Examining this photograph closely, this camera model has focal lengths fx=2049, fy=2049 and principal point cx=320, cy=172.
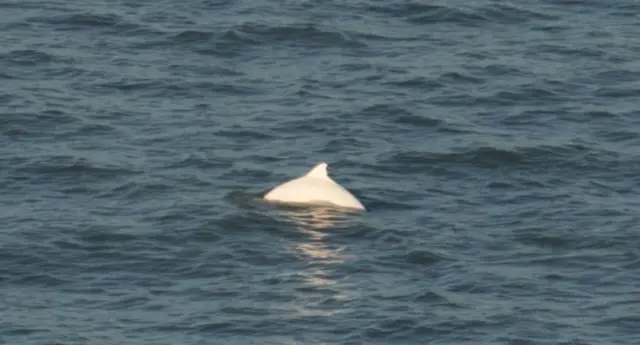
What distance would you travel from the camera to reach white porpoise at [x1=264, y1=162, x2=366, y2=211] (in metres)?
43.8

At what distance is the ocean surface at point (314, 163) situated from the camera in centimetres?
3778

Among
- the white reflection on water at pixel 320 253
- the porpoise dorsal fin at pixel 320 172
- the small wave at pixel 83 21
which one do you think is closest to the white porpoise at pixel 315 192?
the porpoise dorsal fin at pixel 320 172

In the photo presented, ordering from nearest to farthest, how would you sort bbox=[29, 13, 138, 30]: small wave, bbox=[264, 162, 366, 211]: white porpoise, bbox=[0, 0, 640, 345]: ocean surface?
1. bbox=[0, 0, 640, 345]: ocean surface
2. bbox=[264, 162, 366, 211]: white porpoise
3. bbox=[29, 13, 138, 30]: small wave

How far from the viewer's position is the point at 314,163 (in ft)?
154

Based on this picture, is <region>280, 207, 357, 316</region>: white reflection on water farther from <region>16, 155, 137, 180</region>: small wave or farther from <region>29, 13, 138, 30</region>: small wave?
<region>29, 13, 138, 30</region>: small wave

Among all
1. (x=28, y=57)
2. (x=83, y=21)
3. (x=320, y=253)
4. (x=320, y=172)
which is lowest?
(x=320, y=253)

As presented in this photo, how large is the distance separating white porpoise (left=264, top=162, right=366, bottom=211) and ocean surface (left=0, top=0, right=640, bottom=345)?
383 millimetres

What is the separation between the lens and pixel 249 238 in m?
42.0

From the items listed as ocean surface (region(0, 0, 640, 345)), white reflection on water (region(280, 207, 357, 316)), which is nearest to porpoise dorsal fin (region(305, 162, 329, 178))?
white reflection on water (region(280, 207, 357, 316))

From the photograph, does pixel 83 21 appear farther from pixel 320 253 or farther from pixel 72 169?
pixel 320 253

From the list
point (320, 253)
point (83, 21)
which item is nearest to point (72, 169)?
point (320, 253)

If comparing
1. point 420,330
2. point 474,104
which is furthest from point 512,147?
point 420,330

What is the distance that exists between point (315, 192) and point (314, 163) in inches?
127

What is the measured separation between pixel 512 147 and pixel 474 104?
387 centimetres
